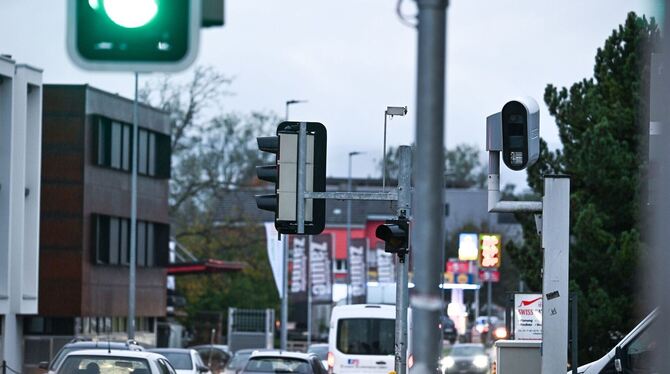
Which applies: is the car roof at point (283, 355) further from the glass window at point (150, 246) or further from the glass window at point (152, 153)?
the glass window at point (150, 246)

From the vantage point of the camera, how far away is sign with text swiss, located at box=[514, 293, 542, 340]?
70.4 ft

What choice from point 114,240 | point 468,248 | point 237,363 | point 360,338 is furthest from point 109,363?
point 114,240

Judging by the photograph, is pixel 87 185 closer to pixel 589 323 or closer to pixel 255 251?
pixel 589 323

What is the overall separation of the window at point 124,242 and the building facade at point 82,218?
0.15 ft

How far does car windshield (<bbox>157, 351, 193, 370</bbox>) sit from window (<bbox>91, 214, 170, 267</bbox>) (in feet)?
70.1

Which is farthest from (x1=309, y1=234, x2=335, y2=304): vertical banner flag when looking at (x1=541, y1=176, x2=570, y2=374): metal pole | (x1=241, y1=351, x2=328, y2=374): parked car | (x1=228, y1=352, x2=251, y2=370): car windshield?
(x1=541, y1=176, x2=570, y2=374): metal pole

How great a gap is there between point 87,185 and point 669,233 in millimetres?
46403

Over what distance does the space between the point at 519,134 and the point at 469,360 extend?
127 ft

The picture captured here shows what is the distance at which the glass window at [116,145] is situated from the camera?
54.1 meters

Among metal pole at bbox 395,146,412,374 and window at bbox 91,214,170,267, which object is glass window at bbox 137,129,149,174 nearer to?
window at bbox 91,214,170,267

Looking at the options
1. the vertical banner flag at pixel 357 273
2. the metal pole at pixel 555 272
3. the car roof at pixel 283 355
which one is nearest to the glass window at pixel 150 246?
the vertical banner flag at pixel 357 273

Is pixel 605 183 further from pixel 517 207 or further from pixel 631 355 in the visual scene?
pixel 631 355

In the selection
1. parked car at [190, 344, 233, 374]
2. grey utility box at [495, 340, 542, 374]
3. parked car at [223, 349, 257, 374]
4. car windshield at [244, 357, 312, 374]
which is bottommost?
parked car at [190, 344, 233, 374]

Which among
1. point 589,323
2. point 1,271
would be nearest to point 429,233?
point 589,323
